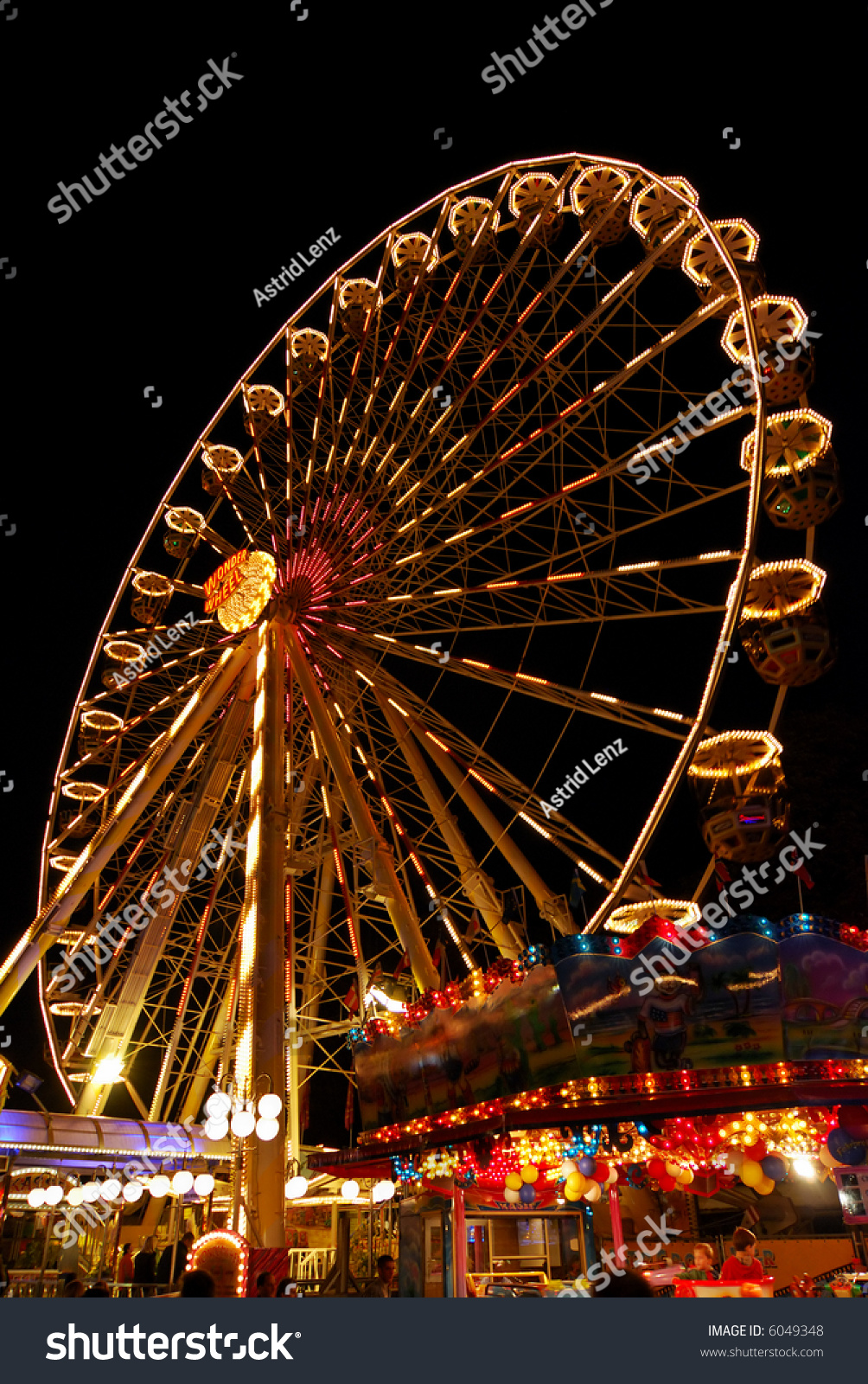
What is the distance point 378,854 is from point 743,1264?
8.26m

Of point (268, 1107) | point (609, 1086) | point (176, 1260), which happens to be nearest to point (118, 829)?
point (268, 1107)

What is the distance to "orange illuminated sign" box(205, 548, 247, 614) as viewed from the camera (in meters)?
17.1

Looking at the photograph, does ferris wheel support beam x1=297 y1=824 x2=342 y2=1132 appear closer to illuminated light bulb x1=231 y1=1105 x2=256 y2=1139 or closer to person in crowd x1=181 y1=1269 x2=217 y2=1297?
illuminated light bulb x1=231 y1=1105 x2=256 y2=1139

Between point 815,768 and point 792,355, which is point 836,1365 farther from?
point 815,768

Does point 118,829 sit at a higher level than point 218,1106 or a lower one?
higher

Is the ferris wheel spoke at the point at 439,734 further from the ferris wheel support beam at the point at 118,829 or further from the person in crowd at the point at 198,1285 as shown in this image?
the person in crowd at the point at 198,1285

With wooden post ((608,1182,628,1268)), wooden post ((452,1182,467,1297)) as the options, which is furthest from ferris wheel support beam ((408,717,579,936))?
wooden post ((452,1182,467,1297))

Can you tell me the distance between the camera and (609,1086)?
9586 mm

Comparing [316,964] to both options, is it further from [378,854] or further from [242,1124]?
[242,1124]

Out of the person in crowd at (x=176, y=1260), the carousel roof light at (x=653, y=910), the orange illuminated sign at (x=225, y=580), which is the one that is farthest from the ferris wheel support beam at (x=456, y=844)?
the person in crowd at (x=176, y=1260)

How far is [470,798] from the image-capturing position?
1723 cm

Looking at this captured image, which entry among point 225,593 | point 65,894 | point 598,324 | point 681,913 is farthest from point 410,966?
point 598,324

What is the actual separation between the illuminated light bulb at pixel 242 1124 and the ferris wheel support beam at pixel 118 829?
558 centimetres

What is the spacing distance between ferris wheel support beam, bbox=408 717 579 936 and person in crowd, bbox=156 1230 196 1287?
25.8ft
